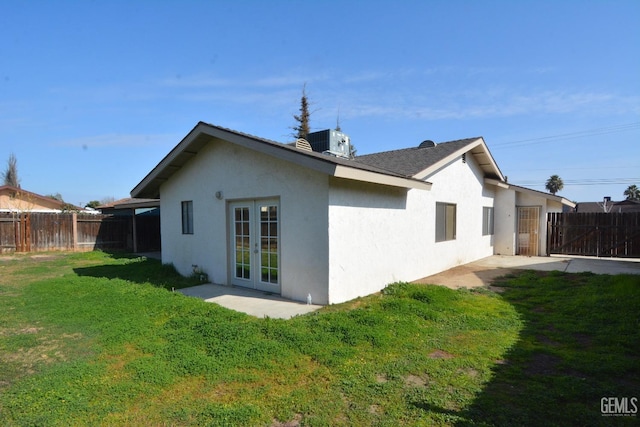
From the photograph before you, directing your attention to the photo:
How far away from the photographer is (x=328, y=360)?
432 centimetres

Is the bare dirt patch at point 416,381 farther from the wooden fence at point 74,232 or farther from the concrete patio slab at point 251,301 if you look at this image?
the wooden fence at point 74,232

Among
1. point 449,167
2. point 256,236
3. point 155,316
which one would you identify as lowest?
point 155,316

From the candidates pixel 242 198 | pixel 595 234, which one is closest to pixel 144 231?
pixel 242 198

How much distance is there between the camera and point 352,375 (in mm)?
3977

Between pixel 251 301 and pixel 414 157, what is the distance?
301 inches

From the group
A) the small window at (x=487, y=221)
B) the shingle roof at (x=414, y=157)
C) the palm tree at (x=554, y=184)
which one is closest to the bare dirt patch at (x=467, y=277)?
the shingle roof at (x=414, y=157)

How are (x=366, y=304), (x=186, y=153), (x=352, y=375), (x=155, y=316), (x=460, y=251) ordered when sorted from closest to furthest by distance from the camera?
(x=352, y=375) < (x=155, y=316) < (x=366, y=304) < (x=186, y=153) < (x=460, y=251)

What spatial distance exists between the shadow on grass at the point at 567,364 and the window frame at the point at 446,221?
367cm

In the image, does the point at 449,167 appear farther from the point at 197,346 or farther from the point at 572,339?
the point at 197,346

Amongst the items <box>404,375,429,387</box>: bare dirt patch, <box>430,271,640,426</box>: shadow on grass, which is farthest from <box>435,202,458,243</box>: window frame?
<box>404,375,429,387</box>: bare dirt patch

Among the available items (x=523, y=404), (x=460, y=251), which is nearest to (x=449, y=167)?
(x=460, y=251)

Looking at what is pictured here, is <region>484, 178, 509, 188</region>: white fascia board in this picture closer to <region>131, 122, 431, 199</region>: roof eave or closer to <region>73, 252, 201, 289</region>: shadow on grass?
<region>131, 122, 431, 199</region>: roof eave

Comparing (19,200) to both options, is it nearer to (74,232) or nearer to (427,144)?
(74,232)

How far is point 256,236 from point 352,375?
475cm
